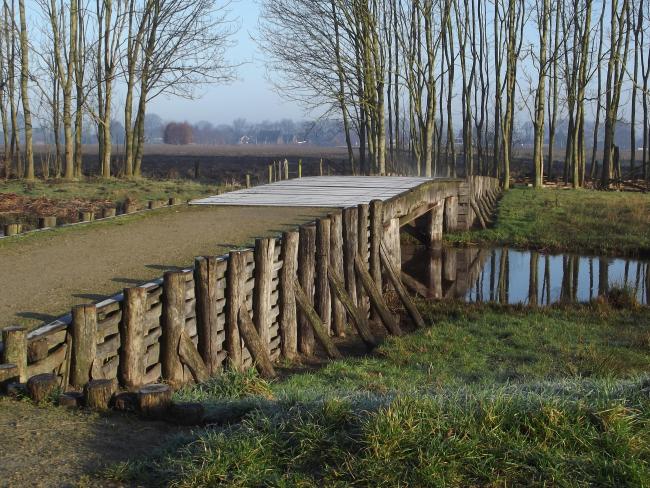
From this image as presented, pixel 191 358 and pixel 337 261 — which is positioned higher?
pixel 337 261

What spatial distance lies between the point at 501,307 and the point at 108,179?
2138 centimetres

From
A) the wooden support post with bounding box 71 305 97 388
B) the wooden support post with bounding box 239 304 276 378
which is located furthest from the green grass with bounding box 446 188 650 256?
the wooden support post with bounding box 71 305 97 388

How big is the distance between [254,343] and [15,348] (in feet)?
13.0

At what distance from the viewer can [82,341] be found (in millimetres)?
7215

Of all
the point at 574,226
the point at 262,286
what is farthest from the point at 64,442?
the point at 574,226

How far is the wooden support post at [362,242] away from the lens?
14.5 m

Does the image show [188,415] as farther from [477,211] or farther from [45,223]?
[477,211]

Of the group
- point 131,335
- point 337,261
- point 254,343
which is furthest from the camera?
point 337,261

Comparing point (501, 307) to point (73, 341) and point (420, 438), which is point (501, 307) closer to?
point (73, 341)

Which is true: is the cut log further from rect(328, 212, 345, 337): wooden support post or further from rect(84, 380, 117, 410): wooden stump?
rect(328, 212, 345, 337): wooden support post

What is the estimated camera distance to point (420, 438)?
16.5 ft

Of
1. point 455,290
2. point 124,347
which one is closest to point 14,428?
point 124,347

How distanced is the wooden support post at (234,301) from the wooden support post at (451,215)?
16.1 meters

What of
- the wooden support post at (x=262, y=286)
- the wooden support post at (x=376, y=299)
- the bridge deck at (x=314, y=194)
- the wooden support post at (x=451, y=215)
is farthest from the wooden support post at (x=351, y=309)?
the wooden support post at (x=451, y=215)
